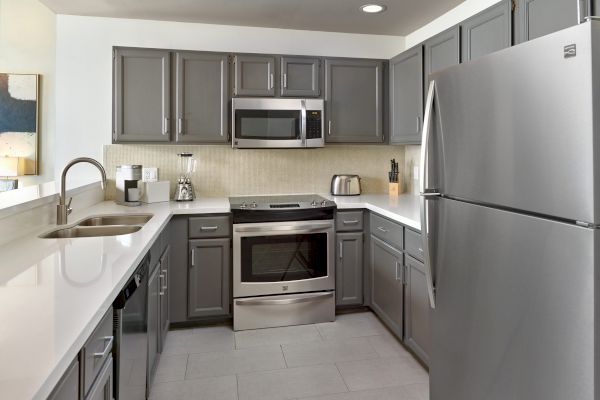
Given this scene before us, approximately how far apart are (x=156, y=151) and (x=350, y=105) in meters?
1.65

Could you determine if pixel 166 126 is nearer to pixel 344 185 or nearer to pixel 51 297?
pixel 344 185

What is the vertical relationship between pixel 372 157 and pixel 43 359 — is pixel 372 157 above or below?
above

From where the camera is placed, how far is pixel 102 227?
7.86 feet

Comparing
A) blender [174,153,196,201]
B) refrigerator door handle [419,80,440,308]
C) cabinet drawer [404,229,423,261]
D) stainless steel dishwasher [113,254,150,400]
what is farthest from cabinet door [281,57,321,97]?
stainless steel dishwasher [113,254,150,400]

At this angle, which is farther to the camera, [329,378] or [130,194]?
[130,194]

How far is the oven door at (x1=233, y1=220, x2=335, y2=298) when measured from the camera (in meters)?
3.03

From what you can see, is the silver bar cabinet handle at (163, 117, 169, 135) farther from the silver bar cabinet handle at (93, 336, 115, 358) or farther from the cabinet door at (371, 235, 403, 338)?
the silver bar cabinet handle at (93, 336, 115, 358)

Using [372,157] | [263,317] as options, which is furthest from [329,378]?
[372,157]

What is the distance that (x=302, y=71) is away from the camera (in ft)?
11.2

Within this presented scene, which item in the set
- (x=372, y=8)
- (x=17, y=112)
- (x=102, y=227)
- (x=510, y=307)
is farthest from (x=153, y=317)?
(x=17, y=112)

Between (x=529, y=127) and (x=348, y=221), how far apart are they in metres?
2.00

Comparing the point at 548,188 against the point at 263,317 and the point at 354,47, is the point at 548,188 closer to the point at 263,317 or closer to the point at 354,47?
the point at 263,317

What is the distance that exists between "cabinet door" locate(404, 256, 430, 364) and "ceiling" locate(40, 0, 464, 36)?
186cm

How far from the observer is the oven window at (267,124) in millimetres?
3238
